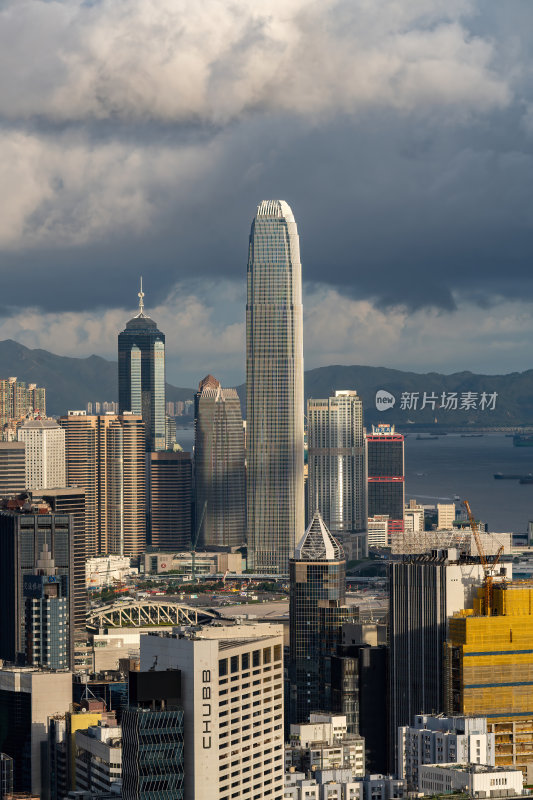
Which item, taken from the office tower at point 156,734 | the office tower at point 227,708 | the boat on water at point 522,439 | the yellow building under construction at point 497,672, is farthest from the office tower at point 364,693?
the boat on water at point 522,439

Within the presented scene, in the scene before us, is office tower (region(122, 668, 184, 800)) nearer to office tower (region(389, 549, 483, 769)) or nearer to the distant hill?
office tower (region(389, 549, 483, 769))

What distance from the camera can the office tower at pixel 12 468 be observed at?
143m

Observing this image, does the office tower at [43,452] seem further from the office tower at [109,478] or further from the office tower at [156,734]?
the office tower at [156,734]

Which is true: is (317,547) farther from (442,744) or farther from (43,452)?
(43,452)

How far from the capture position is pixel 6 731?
6375cm

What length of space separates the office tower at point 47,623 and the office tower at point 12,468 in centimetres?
5637

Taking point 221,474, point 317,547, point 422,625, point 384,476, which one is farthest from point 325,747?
point 384,476

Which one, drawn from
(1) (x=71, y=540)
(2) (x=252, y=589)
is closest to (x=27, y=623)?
(1) (x=71, y=540)

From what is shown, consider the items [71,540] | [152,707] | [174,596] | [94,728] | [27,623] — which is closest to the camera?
[152,707]

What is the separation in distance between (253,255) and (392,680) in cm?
9733

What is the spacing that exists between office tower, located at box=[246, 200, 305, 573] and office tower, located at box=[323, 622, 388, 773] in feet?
285

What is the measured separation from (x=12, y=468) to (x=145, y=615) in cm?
3627

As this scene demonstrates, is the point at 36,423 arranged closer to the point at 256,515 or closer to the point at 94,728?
the point at 256,515

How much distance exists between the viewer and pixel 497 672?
56781 millimetres
